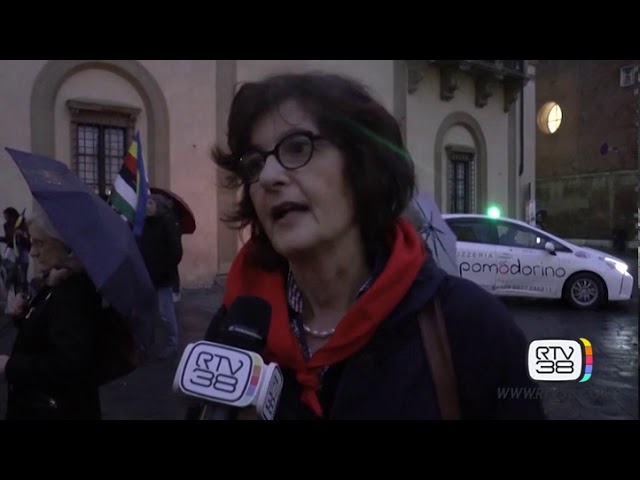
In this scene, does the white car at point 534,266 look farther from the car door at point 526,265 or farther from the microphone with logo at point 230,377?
the microphone with logo at point 230,377

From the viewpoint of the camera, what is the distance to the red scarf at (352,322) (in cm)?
151

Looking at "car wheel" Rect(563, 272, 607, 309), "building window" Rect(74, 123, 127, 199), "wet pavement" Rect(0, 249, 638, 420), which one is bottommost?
"wet pavement" Rect(0, 249, 638, 420)

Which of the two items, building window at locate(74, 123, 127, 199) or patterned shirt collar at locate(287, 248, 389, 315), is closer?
patterned shirt collar at locate(287, 248, 389, 315)

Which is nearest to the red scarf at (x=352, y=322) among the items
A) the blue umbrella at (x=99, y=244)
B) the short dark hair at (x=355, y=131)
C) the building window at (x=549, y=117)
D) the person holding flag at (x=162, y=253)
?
the short dark hair at (x=355, y=131)

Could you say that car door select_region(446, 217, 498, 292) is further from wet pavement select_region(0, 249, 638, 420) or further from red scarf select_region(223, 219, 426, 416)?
red scarf select_region(223, 219, 426, 416)

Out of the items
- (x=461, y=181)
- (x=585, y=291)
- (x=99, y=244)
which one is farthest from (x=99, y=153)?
(x=461, y=181)

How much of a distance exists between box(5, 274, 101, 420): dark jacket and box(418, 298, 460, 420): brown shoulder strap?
5.02ft

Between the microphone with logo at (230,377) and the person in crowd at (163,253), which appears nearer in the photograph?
the microphone with logo at (230,377)

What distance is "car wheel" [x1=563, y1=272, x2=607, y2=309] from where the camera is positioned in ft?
33.9

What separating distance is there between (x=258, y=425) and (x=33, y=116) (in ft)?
33.0

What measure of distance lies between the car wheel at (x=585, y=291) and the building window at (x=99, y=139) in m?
7.96

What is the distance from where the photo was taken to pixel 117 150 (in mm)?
11312

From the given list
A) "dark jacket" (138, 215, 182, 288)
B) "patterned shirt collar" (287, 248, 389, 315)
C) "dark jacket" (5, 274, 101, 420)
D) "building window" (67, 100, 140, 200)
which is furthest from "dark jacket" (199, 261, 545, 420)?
"building window" (67, 100, 140, 200)
